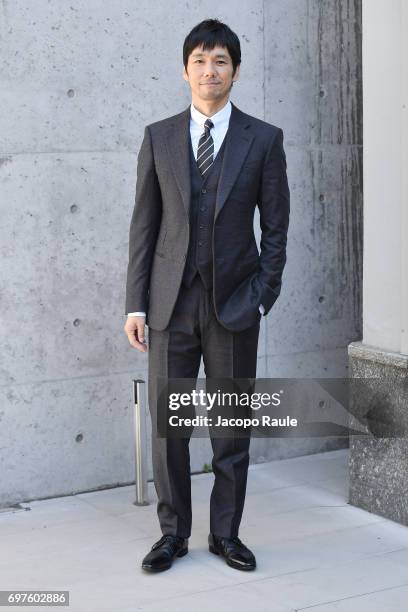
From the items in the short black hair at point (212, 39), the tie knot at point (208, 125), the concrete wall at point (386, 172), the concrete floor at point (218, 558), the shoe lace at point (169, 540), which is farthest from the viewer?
the concrete wall at point (386, 172)

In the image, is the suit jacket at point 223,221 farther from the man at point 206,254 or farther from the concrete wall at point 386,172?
the concrete wall at point 386,172

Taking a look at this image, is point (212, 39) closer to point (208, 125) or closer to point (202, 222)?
point (208, 125)

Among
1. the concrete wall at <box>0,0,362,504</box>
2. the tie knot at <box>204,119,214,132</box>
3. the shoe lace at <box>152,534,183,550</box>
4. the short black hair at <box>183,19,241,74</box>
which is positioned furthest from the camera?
the concrete wall at <box>0,0,362,504</box>

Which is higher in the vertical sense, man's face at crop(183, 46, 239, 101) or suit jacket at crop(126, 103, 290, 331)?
man's face at crop(183, 46, 239, 101)

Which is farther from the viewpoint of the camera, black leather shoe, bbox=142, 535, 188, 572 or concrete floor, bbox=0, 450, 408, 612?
black leather shoe, bbox=142, 535, 188, 572

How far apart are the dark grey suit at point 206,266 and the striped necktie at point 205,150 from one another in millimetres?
27

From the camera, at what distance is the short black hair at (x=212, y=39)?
161 inches

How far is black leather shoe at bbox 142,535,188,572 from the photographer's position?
4.22 meters

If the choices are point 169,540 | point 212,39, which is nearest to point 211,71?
point 212,39

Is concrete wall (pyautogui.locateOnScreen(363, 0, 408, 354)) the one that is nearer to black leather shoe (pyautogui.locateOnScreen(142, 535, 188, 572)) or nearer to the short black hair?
the short black hair

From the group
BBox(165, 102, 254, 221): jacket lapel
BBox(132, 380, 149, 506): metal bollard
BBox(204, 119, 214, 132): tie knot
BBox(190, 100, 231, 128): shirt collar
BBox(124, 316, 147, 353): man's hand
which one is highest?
BBox(190, 100, 231, 128): shirt collar

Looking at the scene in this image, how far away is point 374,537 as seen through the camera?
15.3 ft

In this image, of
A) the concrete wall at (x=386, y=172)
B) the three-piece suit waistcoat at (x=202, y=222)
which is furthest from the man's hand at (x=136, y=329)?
the concrete wall at (x=386, y=172)

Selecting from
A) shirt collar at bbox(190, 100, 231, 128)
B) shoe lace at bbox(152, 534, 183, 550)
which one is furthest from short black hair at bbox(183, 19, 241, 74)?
shoe lace at bbox(152, 534, 183, 550)
